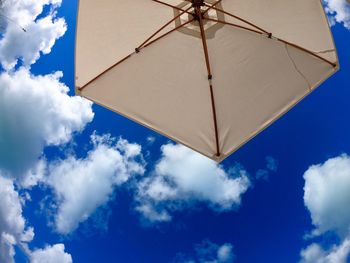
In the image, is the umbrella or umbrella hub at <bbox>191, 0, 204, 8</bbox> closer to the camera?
umbrella hub at <bbox>191, 0, 204, 8</bbox>

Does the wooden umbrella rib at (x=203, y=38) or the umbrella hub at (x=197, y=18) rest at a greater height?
the umbrella hub at (x=197, y=18)

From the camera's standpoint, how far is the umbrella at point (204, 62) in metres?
9.16

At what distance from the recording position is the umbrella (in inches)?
360

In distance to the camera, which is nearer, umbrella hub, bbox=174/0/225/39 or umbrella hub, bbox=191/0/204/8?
umbrella hub, bbox=191/0/204/8

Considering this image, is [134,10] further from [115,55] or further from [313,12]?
[313,12]

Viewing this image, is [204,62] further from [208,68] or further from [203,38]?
[203,38]

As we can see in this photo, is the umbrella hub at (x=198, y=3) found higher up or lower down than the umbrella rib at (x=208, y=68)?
higher up

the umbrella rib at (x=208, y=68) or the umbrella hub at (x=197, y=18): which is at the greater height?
the umbrella hub at (x=197, y=18)

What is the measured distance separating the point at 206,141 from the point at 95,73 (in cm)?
354

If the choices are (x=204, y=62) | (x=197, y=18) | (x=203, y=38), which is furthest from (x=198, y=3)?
(x=204, y=62)

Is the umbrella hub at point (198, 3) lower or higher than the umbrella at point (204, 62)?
higher

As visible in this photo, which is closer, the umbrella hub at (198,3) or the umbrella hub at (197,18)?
the umbrella hub at (198,3)

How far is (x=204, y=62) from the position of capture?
9.47m

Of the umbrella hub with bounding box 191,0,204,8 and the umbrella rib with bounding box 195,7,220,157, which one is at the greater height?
the umbrella hub with bounding box 191,0,204,8
